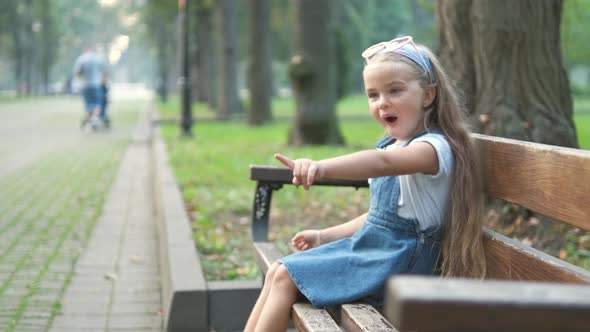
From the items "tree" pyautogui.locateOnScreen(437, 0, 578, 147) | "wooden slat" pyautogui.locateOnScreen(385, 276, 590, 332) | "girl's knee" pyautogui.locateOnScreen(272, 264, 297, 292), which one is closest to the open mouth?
"girl's knee" pyautogui.locateOnScreen(272, 264, 297, 292)

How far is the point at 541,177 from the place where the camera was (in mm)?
2312

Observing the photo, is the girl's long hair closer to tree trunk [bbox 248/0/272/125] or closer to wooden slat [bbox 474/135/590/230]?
wooden slat [bbox 474/135/590/230]

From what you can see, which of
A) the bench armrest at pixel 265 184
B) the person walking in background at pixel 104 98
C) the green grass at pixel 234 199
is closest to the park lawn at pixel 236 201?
the green grass at pixel 234 199

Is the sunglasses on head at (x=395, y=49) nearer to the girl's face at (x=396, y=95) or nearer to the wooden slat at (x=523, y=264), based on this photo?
the girl's face at (x=396, y=95)

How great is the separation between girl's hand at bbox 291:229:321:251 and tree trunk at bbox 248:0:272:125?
54.9ft

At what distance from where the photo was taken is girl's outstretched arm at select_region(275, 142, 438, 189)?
7.20 ft

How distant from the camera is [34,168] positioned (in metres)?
11.3

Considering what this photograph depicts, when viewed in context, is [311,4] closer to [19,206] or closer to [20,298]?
[19,206]

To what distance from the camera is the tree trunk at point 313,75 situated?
1248cm

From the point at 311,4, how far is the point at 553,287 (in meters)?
11.7

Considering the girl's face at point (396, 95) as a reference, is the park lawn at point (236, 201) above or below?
below

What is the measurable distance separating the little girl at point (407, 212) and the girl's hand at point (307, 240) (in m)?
0.33

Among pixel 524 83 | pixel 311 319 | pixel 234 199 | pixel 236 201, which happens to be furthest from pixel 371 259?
pixel 234 199

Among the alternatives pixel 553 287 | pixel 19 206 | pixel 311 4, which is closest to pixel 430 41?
pixel 311 4
